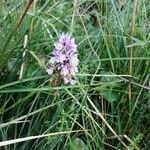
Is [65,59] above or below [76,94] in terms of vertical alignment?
above

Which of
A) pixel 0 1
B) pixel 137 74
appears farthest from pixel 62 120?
pixel 0 1

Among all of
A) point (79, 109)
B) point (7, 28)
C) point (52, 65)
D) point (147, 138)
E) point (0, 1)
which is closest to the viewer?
point (52, 65)

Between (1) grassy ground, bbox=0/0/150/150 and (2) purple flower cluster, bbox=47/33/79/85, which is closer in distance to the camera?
(2) purple flower cluster, bbox=47/33/79/85

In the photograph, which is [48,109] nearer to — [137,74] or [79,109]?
[79,109]

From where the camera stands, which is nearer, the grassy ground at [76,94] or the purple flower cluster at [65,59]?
the purple flower cluster at [65,59]

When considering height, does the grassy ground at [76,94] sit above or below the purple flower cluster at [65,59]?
below

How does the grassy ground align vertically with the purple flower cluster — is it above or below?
below

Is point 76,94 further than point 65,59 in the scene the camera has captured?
Yes

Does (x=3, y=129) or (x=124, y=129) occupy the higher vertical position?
(x=3, y=129)
